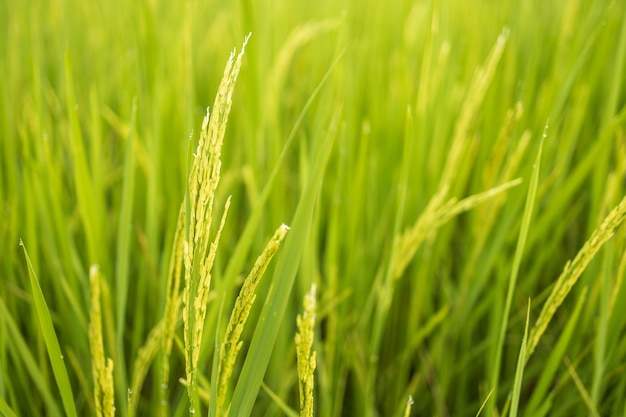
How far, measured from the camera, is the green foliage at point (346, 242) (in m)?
0.60

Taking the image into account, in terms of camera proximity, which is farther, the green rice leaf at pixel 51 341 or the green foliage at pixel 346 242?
the green foliage at pixel 346 242

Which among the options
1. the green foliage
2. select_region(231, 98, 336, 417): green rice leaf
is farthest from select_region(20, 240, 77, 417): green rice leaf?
select_region(231, 98, 336, 417): green rice leaf

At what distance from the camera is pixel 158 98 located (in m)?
0.87

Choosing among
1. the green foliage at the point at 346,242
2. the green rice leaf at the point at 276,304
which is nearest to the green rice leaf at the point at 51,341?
the green foliage at the point at 346,242

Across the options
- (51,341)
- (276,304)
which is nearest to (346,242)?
(276,304)

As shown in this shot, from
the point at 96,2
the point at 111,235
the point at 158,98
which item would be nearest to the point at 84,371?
the point at 111,235

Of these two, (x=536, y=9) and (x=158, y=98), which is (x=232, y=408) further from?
(x=536, y=9)

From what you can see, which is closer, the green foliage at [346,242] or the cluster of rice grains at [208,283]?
the cluster of rice grains at [208,283]

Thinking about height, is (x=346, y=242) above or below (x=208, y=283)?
below

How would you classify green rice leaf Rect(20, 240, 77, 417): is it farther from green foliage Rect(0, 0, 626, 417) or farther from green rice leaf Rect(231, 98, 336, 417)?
green rice leaf Rect(231, 98, 336, 417)

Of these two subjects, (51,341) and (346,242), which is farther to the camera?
(346,242)

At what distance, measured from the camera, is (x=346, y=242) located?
835 mm

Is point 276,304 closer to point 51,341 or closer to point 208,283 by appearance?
point 208,283

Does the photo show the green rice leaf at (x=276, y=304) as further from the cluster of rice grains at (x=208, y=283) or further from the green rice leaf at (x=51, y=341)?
the green rice leaf at (x=51, y=341)
